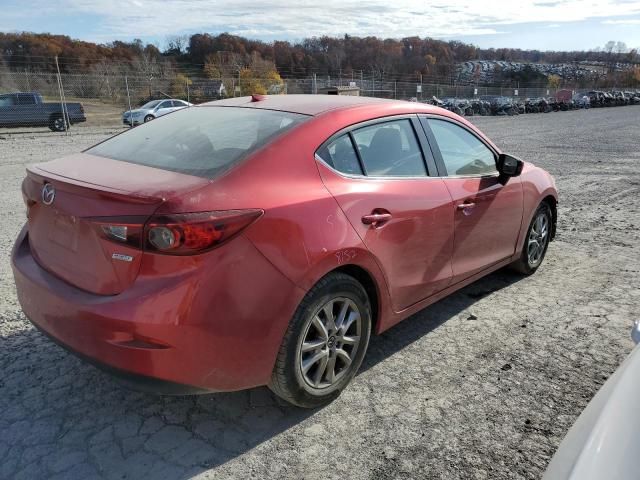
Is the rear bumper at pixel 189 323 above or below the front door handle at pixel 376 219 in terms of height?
below

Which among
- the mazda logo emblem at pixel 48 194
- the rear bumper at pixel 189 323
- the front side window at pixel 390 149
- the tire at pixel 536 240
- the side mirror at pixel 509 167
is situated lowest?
the tire at pixel 536 240

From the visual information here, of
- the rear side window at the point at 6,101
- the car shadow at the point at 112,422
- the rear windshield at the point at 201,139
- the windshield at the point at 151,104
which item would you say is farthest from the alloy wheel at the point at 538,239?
the windshield at the point at 151,104

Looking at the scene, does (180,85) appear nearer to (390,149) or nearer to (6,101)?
(6,101)

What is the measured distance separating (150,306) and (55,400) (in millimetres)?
1199

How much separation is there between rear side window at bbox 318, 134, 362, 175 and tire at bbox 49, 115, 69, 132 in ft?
72.8

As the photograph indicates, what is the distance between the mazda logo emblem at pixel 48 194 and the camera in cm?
262

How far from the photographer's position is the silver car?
2443 cm

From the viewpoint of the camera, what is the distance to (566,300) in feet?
14.4

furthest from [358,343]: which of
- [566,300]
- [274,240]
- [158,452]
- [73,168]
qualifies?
[566,300]

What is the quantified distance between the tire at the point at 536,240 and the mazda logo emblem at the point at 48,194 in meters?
3.71

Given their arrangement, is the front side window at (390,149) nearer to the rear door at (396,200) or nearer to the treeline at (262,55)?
the rear door at (396,200)

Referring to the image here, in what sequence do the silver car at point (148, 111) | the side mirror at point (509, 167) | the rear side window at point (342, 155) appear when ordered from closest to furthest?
the rear side window at point (342, 155)
the side mirror at point (509, 167)
the silver car at point (148, 111)

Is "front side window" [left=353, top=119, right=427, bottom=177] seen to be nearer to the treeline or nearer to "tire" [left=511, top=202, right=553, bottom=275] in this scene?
"tire" [left=511, top=202, right=553, bottom=275]

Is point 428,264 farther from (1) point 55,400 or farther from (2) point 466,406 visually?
(1) point 55,400
